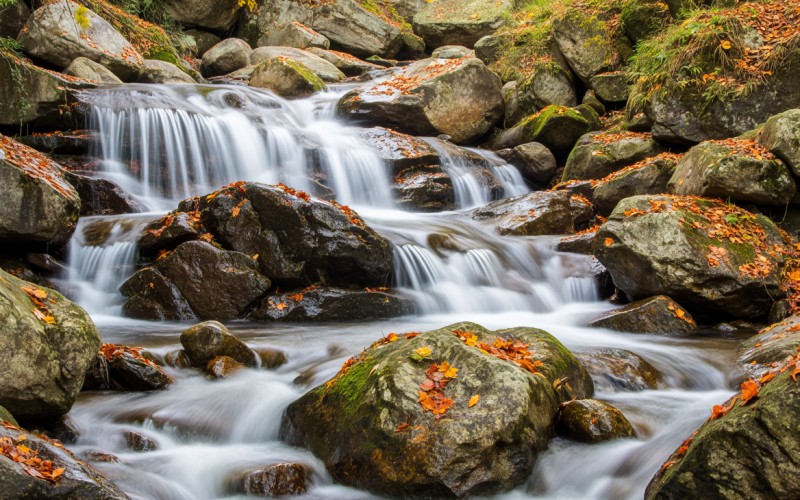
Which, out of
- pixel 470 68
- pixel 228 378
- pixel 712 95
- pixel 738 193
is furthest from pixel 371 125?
pixel 228 378

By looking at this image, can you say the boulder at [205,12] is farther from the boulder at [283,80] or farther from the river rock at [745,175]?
the river rock at [745,175]

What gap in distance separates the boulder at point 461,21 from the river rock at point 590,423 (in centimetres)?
2043

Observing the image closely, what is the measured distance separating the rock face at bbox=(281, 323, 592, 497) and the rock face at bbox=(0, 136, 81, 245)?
5.06 m

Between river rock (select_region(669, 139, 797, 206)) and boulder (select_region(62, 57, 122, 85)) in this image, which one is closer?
river rock (select_region(669, 139, 797, 206))

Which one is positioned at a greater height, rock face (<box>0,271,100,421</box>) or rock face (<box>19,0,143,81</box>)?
rock face (<box>19,0,143,81</box>)

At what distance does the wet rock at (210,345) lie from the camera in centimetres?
602

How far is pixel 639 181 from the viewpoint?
1106 centimetres

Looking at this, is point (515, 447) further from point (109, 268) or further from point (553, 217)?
point (553, 217)

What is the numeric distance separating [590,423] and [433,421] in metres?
1.27

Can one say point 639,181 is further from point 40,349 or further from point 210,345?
point 40,349

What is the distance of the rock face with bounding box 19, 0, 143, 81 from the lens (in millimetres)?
13133

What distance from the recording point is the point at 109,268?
338 inches

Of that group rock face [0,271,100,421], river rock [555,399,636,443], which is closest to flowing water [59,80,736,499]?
river rock [555,399,636,443]

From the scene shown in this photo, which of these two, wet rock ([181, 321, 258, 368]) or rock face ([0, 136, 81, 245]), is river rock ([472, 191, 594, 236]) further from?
rock face ([0, 136, 81, 245])
